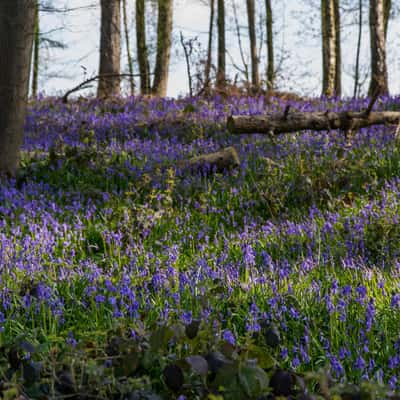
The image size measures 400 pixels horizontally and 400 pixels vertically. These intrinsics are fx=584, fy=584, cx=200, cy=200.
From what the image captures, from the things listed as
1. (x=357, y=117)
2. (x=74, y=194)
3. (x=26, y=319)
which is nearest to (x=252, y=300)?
(x=26, y=319)

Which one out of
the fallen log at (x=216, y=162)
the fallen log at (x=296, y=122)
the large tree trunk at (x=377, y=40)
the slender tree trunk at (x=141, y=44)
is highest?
the slender tree trunk at (x=141, y=44)

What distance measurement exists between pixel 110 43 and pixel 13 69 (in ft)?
24.7

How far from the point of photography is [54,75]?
26.2 m

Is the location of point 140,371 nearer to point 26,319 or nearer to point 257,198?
point 26,319

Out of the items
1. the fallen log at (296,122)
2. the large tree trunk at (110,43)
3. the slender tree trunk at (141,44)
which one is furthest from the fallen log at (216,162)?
the slender tree trunk at (141,44)

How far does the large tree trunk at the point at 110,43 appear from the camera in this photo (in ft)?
47.1

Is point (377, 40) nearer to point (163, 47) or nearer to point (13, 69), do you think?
point (163, 47)

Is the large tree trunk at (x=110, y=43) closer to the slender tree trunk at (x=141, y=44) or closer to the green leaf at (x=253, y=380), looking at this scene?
the slender tree trunk at (x=141, y=44)

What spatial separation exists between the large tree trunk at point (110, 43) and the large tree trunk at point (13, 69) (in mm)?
6411

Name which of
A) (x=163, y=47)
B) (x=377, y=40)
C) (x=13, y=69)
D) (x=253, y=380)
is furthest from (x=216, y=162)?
(x=163, y=47)

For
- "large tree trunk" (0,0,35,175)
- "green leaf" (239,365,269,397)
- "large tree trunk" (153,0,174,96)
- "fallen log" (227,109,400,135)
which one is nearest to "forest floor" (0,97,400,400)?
"green leaf" (239,365,269,397)

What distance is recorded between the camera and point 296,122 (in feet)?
28.9

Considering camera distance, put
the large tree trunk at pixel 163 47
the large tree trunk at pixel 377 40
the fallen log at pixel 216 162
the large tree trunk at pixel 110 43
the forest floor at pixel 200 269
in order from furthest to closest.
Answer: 1. the large tree trunk at pixel 163 47
2. the large tree trunk at pixel 110 43
3. the large tree trunk at pixel 377 40
4. the fallen log at pixel 216 162
5. the forest floor at pixel 200 269

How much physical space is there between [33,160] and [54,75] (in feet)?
59.9
